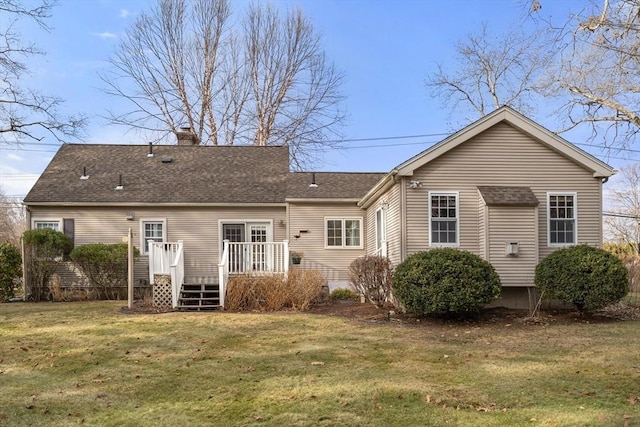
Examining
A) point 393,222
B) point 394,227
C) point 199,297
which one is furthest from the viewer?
point 199,297

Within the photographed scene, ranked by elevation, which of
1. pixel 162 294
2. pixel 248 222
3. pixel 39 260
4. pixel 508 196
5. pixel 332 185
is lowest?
pixel 162 294

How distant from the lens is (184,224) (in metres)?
17.7

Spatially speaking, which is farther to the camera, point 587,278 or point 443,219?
point 443,219

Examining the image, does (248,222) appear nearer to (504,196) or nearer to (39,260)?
(39,260)

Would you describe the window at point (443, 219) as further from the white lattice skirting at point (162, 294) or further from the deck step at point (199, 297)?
the white lattice skirting at point (162, 294)

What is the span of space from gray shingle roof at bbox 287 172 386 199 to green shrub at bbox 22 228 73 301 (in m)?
7.38

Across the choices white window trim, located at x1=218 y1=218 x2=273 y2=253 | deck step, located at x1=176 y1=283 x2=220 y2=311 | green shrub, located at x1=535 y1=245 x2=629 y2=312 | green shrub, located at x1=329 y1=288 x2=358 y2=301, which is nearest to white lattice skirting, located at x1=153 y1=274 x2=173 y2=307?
deck step, located at x1=176 y1=283 x2=220 y2=311

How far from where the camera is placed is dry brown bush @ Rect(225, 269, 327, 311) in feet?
42.1

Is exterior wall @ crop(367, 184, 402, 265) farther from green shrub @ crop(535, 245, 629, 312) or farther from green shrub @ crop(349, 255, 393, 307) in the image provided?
green shrub @ crop(535, 245, 629, 312)

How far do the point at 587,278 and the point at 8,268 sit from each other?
49.5 ft

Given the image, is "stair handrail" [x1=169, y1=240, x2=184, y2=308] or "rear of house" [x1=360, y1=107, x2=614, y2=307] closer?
"rear of house" [x1=360, y1=107, x2=614, y2=307]

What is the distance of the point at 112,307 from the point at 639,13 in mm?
14153

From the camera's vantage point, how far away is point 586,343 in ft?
29.2

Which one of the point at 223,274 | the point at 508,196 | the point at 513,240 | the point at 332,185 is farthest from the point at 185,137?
the point at 513,240
